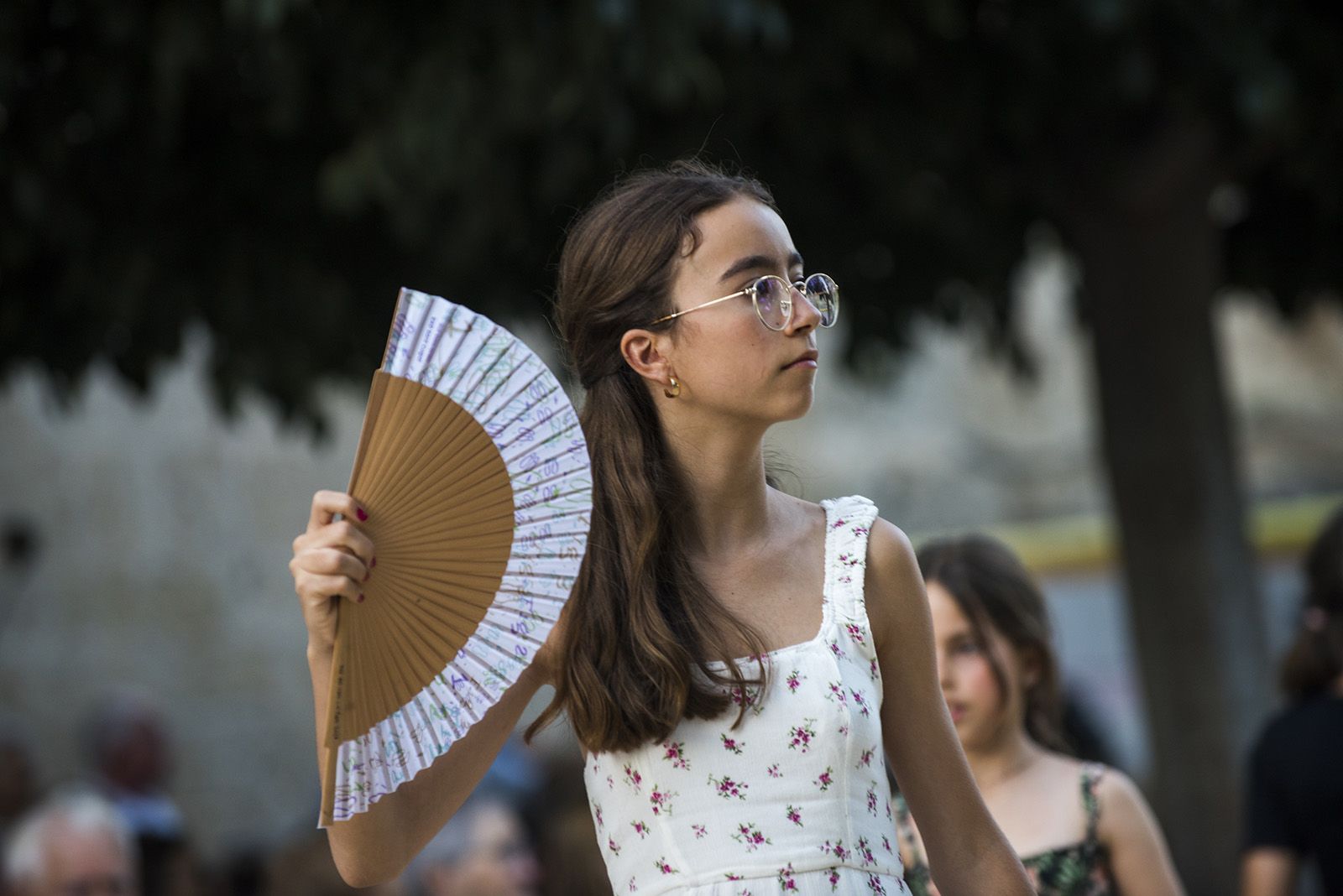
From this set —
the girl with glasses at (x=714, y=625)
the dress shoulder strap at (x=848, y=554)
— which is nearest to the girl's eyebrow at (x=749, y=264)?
the girl with glasses at (x=714, y=625)

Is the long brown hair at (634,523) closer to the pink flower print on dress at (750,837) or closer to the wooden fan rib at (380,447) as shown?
the pink flower print on dress at (750,837)

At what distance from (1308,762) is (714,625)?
197 centimetres

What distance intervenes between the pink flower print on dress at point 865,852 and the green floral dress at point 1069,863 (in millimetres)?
943

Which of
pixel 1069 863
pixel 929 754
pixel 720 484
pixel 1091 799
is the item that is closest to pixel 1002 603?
pixel 1091 799

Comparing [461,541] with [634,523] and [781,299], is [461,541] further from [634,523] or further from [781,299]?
[781,299]

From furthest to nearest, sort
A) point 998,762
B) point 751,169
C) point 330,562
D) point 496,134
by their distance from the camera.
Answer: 1. point 751,169
2. point 496,134
3. point 998,762
4. point 330,562

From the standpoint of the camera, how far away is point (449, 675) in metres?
1.91

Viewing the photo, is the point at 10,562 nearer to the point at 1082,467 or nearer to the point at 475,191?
the point at 475,191

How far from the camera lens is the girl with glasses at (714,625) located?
198 centimetres

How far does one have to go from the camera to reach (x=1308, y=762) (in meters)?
3.48

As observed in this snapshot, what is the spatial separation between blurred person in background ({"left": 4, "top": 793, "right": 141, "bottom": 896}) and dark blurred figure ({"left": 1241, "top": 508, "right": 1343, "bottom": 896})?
286 centimetres

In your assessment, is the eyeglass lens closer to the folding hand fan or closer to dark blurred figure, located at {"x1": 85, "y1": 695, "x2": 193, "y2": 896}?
the folding hand fan

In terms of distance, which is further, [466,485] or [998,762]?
[998,762]

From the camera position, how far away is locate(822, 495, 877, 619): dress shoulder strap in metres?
2.07
